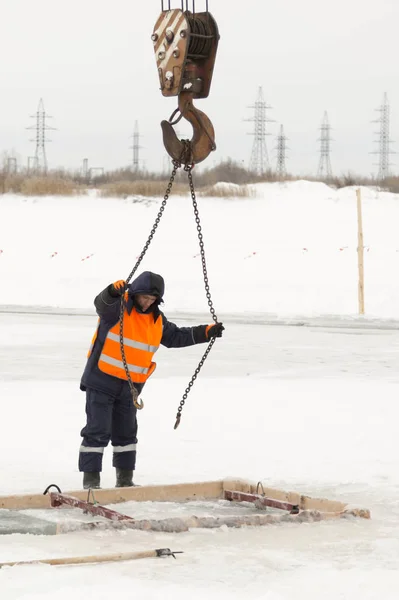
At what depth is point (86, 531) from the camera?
657 centimetres

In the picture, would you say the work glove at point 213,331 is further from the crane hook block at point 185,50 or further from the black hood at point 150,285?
the crane hook block at point 185,50

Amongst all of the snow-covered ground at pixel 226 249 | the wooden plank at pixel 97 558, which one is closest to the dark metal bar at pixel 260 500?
the wooden plank at pixel 97 558

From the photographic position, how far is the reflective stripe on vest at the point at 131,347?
786 cm

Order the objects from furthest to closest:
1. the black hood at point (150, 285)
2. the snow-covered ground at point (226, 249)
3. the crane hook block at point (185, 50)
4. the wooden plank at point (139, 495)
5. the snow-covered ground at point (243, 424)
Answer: the snow-covered ground at point (226, 249) → the black hood at point (150, 285) → the crane hook block at point (185, 50) → the wooden plank at point (139, 495) → the snow-covered ground at point (243, 424)

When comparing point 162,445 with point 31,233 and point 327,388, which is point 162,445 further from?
point 31,233

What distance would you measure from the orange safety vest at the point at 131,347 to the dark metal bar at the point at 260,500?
3.26 ft

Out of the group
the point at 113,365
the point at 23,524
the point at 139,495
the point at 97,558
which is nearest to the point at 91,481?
the point at 139,495

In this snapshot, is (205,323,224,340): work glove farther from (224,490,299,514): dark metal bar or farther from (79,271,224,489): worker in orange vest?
(224,490,299,514): dark metal bar

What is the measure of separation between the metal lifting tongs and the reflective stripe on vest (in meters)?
1.13

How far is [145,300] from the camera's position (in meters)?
7.80

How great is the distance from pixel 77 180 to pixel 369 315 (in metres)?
29.8

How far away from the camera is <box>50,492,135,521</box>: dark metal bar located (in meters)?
6.75

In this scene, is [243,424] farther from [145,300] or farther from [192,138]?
[192,138]

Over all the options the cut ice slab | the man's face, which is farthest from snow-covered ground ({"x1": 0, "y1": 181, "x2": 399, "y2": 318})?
the cut ice slab
